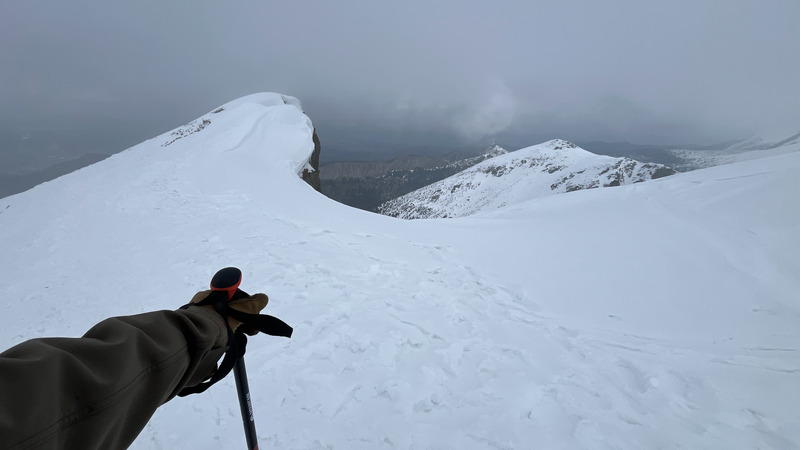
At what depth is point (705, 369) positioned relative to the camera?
4.88 m

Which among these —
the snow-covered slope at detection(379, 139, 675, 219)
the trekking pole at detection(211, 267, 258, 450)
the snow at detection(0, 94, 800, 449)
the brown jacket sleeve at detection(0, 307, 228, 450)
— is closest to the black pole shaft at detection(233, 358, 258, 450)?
the trekking pole at detection(211, 267, 258, 450)

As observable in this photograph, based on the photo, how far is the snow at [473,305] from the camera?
4176mm

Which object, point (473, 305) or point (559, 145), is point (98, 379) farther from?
point (559, 145)

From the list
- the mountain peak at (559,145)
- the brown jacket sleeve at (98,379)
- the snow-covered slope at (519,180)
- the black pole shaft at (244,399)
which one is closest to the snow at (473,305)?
the black pole shaft at (244,399)

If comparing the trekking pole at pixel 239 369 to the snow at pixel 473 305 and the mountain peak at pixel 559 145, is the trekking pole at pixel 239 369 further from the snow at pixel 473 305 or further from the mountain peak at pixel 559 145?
the mountain peak at pixel 559 145

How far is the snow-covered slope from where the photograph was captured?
11831cm

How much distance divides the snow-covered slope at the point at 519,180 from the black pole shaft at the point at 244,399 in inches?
4840

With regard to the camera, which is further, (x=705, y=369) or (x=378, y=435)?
(x=705, y=369)

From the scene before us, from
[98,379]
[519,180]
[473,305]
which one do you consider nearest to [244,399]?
[98,379]

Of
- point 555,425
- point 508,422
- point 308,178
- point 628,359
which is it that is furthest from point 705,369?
point 308,178

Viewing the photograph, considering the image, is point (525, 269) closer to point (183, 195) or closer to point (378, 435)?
point (378, 435)

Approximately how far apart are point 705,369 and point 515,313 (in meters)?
2.99

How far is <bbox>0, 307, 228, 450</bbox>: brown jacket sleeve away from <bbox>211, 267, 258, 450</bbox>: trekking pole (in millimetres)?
320

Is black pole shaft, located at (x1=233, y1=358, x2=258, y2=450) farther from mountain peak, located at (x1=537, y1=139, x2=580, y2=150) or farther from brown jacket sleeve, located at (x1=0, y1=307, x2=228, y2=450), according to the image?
mountain peak, located at (x1=537, y1=139, x2=580, y2=150)
